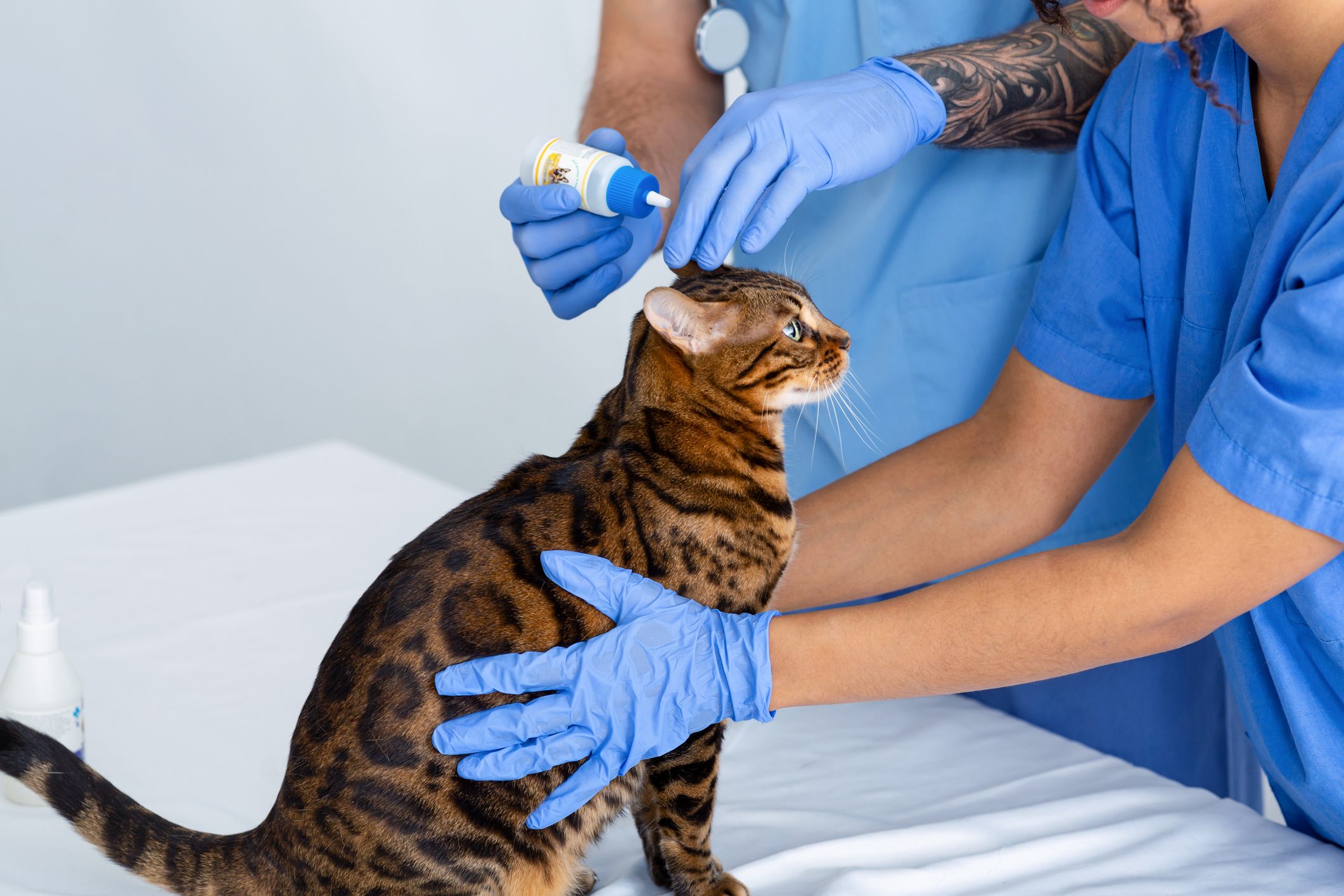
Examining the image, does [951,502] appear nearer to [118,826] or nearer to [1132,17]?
[1132,17]

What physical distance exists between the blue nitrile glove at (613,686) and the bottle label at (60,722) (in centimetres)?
53

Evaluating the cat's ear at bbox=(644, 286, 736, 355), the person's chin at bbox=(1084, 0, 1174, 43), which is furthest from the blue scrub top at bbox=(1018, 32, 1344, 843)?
the cat's ear at bbox=(644, 286, 736, 355)

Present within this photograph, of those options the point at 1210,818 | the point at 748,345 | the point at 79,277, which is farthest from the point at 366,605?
the point at 79,277

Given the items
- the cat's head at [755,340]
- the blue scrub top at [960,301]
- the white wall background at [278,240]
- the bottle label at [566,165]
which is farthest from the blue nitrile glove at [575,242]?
the white wall background at [278,240]

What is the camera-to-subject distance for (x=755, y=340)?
3.76 feet

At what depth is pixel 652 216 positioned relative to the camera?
1.38 metres

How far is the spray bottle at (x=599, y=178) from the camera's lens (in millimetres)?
1109

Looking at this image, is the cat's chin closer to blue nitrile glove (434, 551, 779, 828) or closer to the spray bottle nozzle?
blue nitrile glove (434, 551, 779, 828)

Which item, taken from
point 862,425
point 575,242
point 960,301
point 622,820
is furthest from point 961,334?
point 622,820

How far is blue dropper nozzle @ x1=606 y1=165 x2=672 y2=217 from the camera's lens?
3.63 feet

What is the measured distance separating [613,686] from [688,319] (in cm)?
36

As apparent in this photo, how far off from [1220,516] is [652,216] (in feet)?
2.48

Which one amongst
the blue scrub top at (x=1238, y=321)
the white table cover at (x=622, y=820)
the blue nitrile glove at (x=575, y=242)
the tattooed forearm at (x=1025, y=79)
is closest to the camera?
the blue scrub top at (x=1238, y=321)

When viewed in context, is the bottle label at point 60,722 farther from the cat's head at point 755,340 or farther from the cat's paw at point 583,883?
the cat's head at point 755,340
